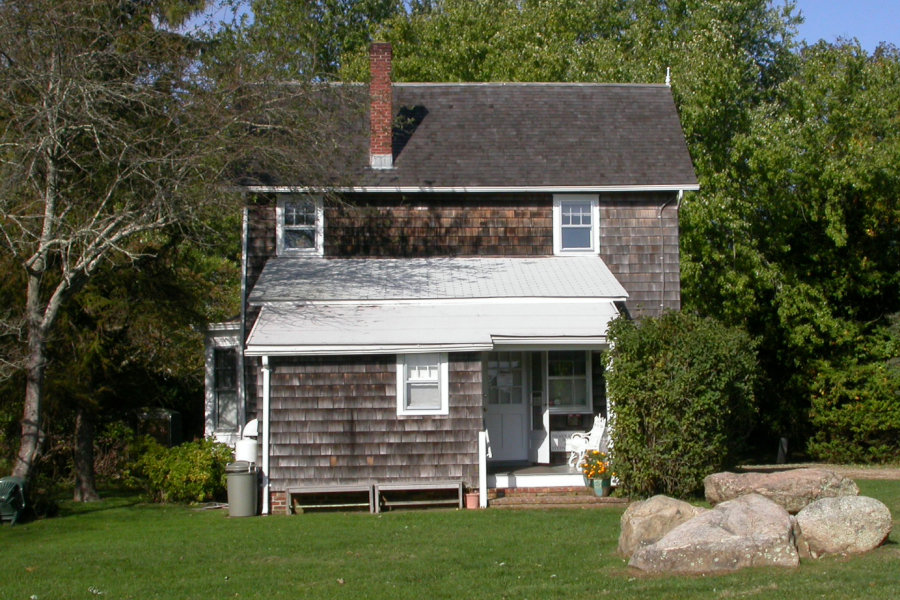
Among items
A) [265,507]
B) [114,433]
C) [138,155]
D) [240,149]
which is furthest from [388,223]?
[114,433]

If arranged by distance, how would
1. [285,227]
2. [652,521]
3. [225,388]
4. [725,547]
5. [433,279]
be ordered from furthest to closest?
[225,388], [285,227], [433,279], [652,521], [725,547]

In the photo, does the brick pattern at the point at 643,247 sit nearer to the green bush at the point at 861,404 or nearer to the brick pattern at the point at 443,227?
the brick pattern at the point at 443,227

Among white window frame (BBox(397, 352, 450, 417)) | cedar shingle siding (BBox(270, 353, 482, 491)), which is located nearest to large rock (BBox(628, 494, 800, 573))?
cedar shingle siding (BBox(270, 353, 482, 491))

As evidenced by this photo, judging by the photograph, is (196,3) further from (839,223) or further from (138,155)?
(839,223)

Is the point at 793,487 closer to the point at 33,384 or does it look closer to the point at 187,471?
the point at 187,471

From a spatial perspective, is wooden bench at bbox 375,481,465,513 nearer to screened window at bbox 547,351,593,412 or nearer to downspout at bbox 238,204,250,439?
screened window at bbox 547,351,593,412

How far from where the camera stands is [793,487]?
37.1 feet

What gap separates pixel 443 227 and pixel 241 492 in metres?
6.38

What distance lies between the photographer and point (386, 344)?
15.0 m

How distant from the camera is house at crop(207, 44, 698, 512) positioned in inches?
598

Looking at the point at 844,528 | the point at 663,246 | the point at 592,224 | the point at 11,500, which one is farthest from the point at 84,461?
the point at 844,528

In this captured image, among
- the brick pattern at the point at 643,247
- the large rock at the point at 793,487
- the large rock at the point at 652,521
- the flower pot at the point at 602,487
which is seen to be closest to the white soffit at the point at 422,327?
the brick pattern at the point at 643,247

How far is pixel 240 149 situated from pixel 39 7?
369 centimetres

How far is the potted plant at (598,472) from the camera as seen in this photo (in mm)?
14977
